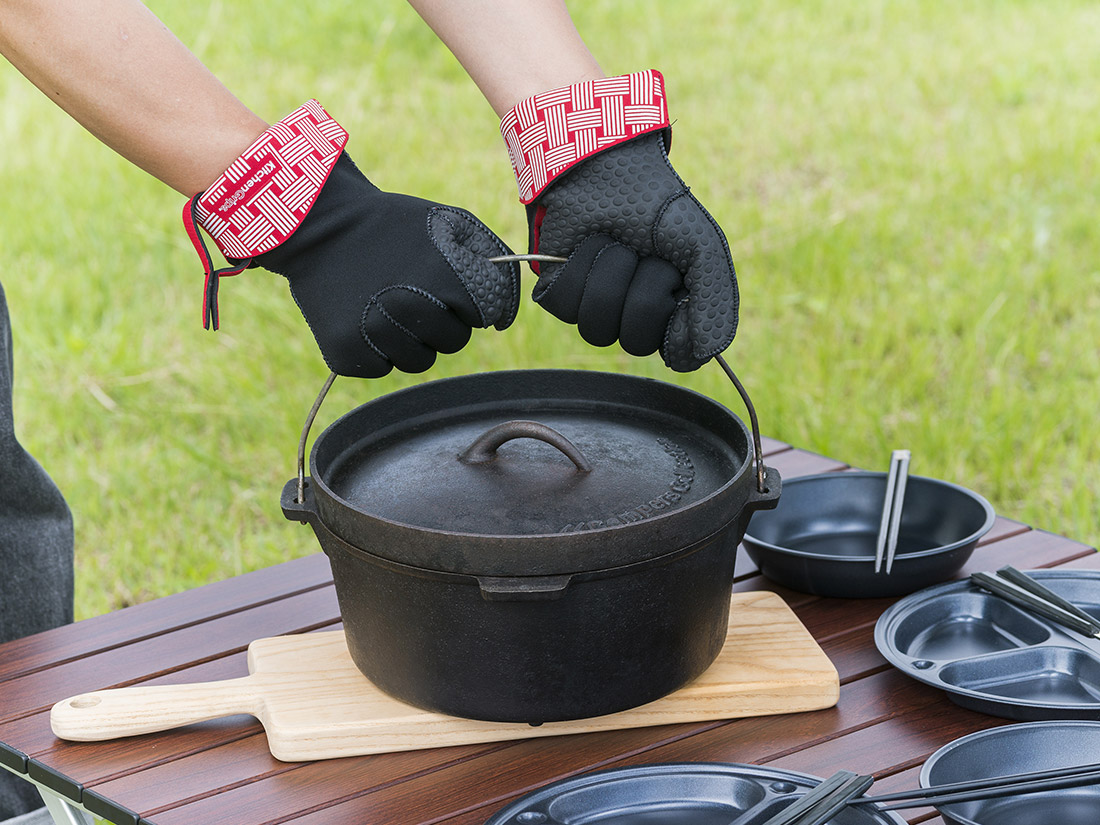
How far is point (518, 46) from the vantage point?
150 centimetres

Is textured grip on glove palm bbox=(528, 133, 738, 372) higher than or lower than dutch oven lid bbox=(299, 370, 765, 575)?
higher

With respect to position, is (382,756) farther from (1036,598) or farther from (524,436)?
(1036,598)

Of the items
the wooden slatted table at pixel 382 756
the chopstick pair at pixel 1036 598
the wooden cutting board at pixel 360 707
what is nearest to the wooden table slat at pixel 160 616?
the wooden slatted table at pixel 382 756

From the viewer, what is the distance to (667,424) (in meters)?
1.58

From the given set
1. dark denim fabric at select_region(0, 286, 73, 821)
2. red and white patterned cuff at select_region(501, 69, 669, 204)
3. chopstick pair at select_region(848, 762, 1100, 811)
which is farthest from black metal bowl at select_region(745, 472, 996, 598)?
dark denim fabric at select_region(0, 286, 73, 821)

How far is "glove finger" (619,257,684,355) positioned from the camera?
136cm

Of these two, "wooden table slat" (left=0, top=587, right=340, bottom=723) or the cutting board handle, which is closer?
the cutting board handle

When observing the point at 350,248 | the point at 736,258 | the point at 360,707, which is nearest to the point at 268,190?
the point at 350,248

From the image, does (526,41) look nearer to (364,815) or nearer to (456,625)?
(456,625)

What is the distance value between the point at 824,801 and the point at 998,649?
48cm

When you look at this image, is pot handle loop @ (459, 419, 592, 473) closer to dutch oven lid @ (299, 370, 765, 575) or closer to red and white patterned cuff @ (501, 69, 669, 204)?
dutch oven lid @ (299, 370, 765, 575)

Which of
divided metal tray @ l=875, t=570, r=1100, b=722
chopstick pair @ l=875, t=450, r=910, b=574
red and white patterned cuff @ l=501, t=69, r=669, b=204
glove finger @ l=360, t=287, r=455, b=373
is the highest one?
red and white patterned cuff @ l=501, t=69, r=669, b=204

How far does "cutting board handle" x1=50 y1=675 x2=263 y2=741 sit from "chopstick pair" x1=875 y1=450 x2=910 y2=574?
792mm

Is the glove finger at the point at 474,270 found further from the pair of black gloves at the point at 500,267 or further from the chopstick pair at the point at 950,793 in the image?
the chopstick pair at the point at 950,793
